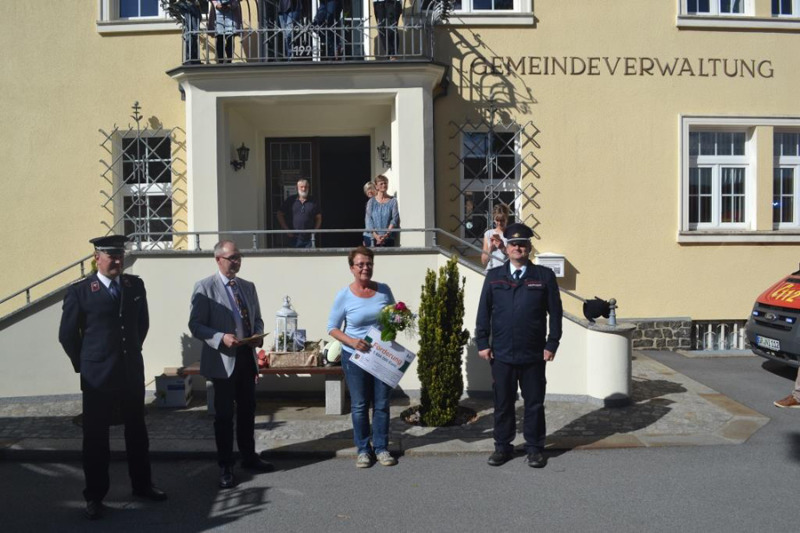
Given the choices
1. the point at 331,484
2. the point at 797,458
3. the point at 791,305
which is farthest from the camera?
the point at 791,305

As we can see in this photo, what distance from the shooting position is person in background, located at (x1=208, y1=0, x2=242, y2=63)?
991 centimetres

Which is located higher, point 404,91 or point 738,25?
point 738,25

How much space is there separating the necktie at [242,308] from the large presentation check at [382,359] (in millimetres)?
876

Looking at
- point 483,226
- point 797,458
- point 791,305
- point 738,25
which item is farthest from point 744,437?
point 738,25

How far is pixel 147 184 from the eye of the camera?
1118cm

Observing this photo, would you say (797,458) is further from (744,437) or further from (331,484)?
(331,484)

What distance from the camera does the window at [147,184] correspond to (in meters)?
11.1

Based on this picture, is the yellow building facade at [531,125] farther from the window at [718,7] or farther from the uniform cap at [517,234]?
the uniform cap at [517,234]

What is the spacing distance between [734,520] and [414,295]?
448cm

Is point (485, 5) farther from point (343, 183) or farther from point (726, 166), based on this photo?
point (726, 166)

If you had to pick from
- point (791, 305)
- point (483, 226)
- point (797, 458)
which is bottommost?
point (797, 458)

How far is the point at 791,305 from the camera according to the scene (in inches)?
360

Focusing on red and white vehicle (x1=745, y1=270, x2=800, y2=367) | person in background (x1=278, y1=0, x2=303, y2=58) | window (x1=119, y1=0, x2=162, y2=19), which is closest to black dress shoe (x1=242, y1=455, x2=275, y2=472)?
person in background (x1=278, y1=0, x2=303, y2=58)

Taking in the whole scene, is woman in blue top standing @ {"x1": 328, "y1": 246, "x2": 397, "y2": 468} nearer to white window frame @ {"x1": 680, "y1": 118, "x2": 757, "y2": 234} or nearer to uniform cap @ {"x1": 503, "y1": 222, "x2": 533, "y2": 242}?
uniform cap @ {"x1": 503, "y1": 222, "x2": 533, "y2": 242}
